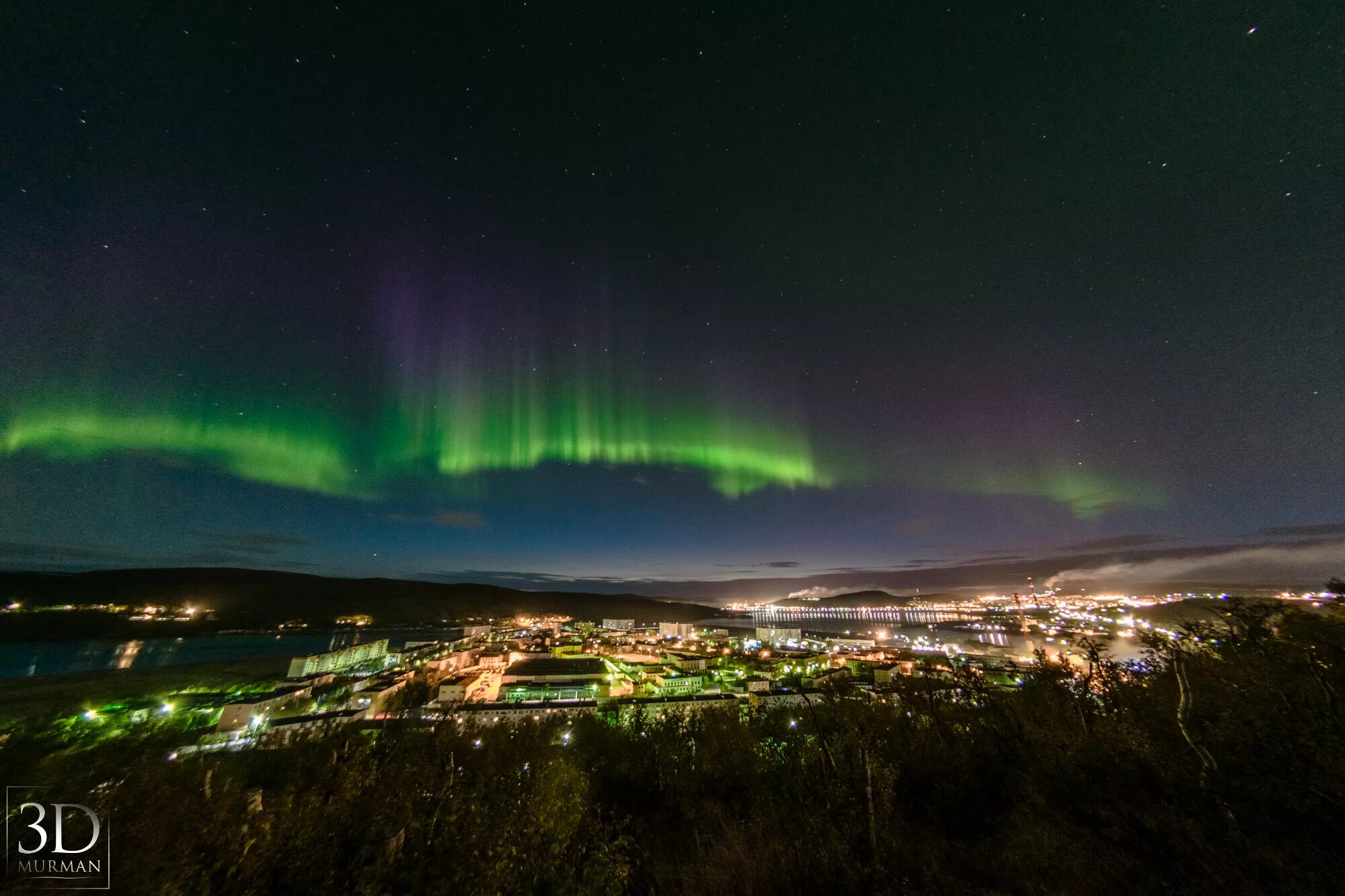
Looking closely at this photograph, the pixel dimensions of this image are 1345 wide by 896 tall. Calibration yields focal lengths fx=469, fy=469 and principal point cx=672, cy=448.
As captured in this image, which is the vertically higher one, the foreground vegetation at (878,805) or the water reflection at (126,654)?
the foreground vegetation at (878,805)

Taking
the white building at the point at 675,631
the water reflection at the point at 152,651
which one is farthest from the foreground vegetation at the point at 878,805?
the white building at the point at 675,631

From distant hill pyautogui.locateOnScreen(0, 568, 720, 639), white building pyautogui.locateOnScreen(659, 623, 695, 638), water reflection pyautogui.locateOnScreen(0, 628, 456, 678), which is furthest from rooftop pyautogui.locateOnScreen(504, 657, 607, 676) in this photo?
distant hill pyautogui.locateOnScreen(0, 568, 720, 639)

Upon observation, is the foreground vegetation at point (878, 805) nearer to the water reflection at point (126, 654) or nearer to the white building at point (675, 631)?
the water reflection at point (126, 654)

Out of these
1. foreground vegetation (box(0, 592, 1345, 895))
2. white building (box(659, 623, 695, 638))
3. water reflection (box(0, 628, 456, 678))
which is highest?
foreground vegetation (box(0, 592, 1345, 895))

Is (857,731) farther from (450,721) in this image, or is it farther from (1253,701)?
(450,721)

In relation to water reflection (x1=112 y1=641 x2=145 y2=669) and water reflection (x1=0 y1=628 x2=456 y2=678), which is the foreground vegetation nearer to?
water reflection (x1=112 y1=641 x2=145 y2=669)

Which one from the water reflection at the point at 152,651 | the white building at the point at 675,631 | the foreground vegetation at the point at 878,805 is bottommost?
the white building at the point at 675,631

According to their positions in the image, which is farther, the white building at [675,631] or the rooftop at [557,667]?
the white building at [675,631]

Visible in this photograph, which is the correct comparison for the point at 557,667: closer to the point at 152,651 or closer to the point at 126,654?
the point at 126,654
